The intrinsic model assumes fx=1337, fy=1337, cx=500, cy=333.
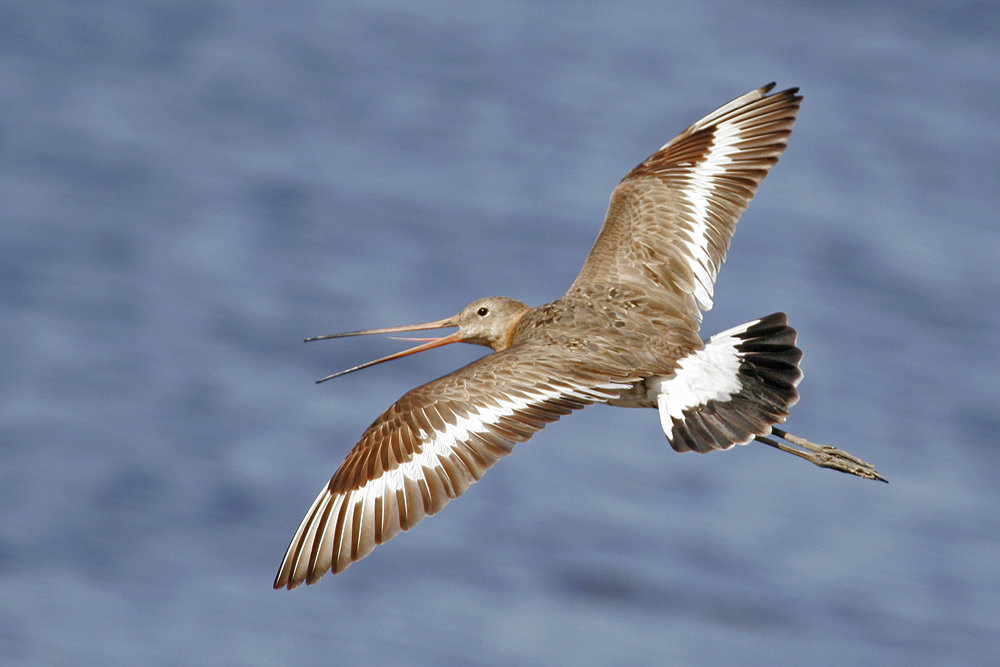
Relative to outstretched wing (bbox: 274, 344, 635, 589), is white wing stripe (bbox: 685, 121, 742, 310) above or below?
above

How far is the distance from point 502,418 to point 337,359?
26.5 ft

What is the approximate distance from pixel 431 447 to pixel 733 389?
61.9 inches

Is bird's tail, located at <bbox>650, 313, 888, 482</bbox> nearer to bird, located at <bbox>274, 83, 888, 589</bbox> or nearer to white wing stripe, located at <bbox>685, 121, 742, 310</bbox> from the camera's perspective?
bird, located at <bbox>274, 83, 888, 589</bbox>

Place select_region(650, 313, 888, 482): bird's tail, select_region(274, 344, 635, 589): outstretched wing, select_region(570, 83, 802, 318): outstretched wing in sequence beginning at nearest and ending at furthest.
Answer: select_region(274, 344, 635, 589): outstretched wing < select_region(650, 313, 888, 482): bird's tail < select_region(570, 83, 802, 318): outstretched wing

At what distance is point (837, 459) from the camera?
769cm

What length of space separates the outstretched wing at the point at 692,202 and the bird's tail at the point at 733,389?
673mm

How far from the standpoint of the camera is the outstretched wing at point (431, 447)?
6098mm

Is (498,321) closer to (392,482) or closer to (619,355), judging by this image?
(619,355)

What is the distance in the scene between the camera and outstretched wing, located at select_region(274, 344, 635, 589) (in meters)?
6.10

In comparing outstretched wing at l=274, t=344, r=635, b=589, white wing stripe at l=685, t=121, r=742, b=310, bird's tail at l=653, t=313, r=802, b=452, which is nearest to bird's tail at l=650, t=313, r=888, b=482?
bird's tail at l=653, t=313, r=802, b=452

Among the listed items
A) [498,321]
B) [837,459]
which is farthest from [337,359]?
[837,459]

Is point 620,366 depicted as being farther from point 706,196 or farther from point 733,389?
point 706,196

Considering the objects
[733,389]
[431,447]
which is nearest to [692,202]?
[733,389]

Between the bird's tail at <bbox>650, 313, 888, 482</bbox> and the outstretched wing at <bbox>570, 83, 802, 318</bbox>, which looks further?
the outstretched wing at <bbox>570, 83, 802, 318</bbox>
